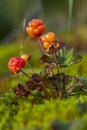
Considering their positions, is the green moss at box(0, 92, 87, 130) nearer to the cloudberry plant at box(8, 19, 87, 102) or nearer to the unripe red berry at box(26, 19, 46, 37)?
the cloudberry plant at box(8, 19, 87, 102)

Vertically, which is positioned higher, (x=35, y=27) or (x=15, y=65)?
(x=35, y=27)

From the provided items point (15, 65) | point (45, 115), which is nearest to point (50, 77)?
point (15, 65)

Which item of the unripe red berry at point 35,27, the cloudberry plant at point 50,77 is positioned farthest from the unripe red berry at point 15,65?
the unripe red berry at point 35,27

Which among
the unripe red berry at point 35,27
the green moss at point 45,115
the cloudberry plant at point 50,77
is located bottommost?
the green moss at point 45,115

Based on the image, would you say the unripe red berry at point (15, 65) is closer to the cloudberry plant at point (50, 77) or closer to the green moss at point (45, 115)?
the cloudberry plant at point (50, 77)

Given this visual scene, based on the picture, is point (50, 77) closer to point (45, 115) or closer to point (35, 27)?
point (35, 27)

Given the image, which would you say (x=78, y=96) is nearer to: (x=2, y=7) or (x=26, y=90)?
(x=26, y=90)

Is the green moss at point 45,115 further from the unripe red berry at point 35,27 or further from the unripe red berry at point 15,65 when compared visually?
the unripe red berry at point 35,27

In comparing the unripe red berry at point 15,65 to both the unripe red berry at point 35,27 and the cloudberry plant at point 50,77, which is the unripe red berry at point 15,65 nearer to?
the cloudberry plant at point 50,77

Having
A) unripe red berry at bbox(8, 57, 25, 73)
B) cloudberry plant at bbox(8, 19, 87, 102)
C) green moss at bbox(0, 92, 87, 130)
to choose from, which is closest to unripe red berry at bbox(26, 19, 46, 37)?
cloudberry plant at bbox(8, 19, 87, 102)

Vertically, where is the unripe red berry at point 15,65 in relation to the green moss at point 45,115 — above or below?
above

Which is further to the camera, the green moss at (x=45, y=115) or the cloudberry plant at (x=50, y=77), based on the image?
the cloudberry plant at (x=50, y=77)

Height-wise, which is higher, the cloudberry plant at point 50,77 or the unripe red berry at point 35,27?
the unripe red berry at point 35,27
